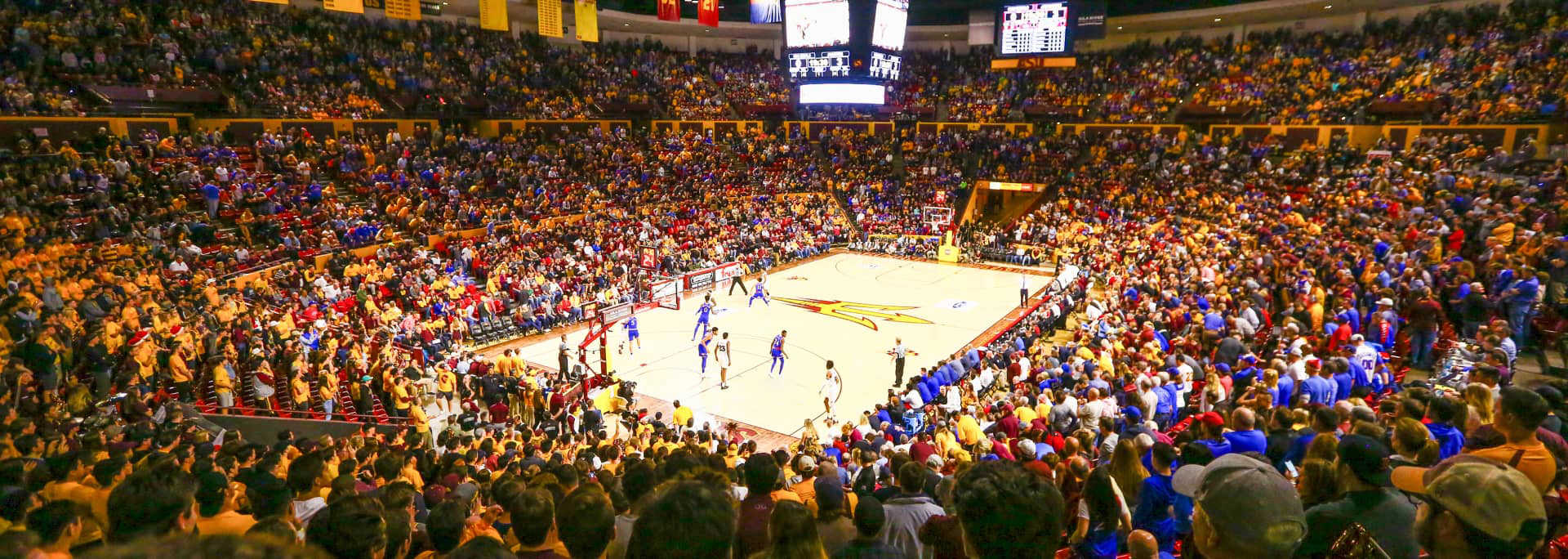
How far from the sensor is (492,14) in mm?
21719

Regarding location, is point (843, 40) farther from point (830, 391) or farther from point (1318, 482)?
point (1318, 482)

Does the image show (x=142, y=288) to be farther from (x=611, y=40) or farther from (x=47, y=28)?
(x=611, y=40)

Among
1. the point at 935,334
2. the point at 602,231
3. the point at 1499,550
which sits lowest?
the point at 935,334

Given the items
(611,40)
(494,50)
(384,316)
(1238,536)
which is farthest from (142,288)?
(611,40)

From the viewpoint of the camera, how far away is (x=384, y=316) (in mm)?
16922

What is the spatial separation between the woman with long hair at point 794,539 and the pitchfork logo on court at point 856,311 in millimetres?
17948

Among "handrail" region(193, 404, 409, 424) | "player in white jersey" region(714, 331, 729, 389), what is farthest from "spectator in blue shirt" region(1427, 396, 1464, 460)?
"handrail" region(193, 404, 409, 424)

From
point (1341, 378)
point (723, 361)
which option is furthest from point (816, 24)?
point (1341, 378)

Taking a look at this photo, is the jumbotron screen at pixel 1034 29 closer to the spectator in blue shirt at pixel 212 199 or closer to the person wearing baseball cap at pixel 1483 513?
the spectator in blue shirt at pixel 212 199

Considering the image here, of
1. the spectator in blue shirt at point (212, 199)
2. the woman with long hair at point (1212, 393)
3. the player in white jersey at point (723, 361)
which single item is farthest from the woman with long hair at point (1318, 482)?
the spectator in blue shirt at point (212, 199)

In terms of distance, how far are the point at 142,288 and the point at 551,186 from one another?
49.6 feet

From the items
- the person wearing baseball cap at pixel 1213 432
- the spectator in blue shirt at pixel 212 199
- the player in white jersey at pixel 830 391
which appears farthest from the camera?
the spectator in blue shirt at pixel 212 199

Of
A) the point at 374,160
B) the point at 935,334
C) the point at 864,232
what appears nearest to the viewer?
the point at 935,334

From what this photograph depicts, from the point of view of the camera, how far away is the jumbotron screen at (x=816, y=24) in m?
26.3
